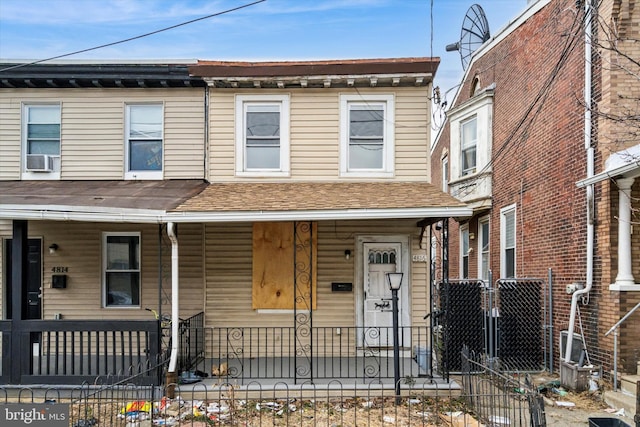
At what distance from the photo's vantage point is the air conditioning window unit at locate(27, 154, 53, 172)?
953 centimetres

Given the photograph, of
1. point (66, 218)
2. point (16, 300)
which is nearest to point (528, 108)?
point (66, 218)

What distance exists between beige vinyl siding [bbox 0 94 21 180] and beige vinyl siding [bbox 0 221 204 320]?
1.13 metres

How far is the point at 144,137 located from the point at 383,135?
477 centimetres

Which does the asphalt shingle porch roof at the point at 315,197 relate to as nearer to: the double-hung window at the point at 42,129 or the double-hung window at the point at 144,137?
the double-hung window at the point at 144,137

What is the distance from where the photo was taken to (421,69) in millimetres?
9156

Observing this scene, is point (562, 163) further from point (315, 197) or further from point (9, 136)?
point (9, 136)

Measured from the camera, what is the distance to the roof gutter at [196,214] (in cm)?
726

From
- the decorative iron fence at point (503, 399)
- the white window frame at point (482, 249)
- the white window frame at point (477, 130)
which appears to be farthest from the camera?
the white window frame at point (482, 249)

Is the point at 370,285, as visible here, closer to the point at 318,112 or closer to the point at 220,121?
the point at 318,112

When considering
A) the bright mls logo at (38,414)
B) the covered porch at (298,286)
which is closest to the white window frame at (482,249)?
the covered porch at (298,286)

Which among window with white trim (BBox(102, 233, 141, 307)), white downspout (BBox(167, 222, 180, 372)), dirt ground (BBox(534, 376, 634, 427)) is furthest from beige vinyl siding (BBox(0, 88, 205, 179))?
dirt ground (BBox(534, 376, 634, 427))

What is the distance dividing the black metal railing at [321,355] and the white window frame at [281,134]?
9.86 feet

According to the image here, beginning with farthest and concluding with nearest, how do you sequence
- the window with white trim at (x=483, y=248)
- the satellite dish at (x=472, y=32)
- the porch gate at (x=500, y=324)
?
the satellite dish at (x=472, y=32) → the window with white trim at (x=483, y=248) → the porch gate at (x=500, y=324)

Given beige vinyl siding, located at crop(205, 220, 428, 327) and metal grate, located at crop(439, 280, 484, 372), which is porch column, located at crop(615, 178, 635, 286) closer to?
metal grate, located at crop(439, 280, 484, 372)
